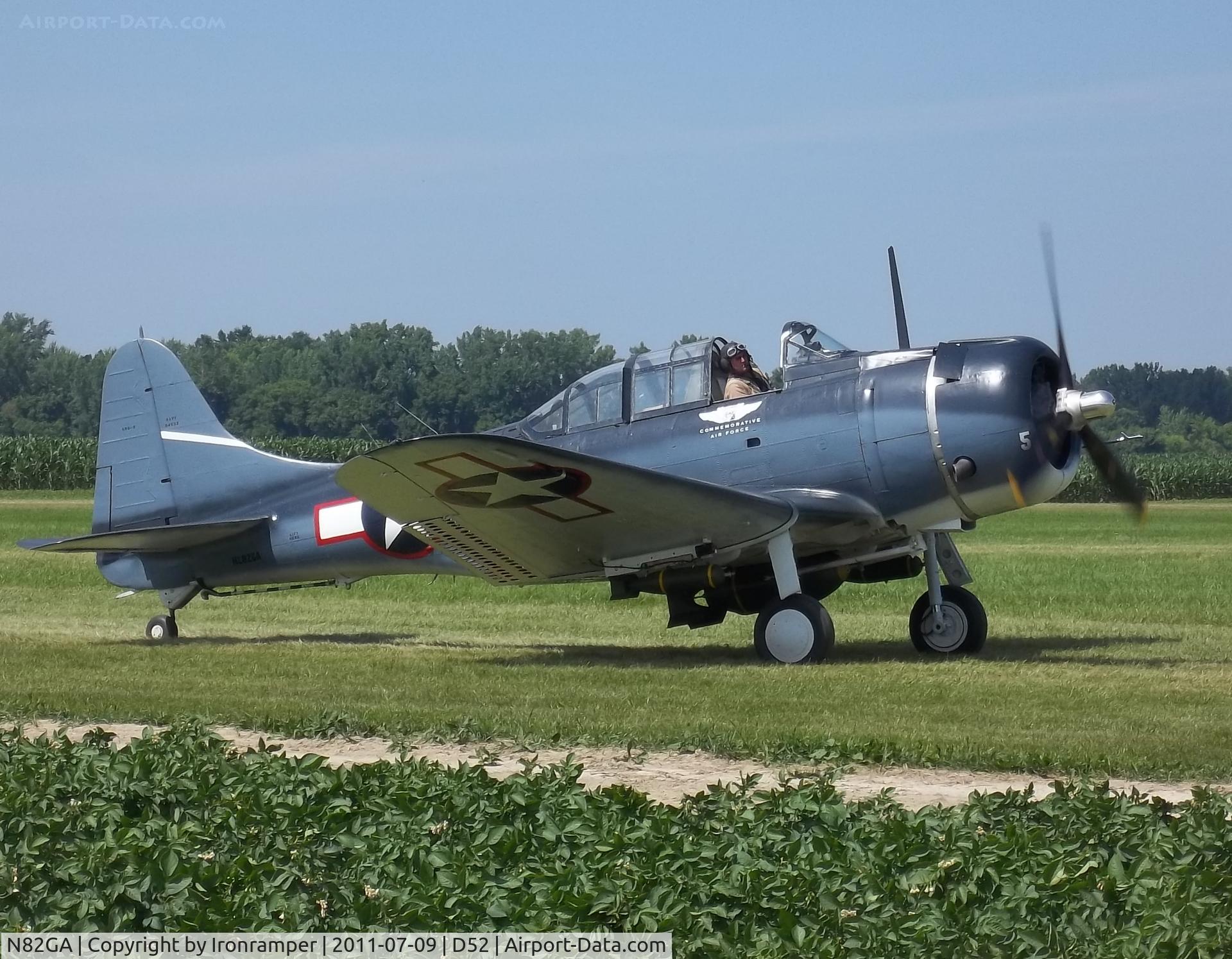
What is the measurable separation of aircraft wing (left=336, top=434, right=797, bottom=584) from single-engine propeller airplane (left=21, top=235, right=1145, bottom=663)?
0.02 meters

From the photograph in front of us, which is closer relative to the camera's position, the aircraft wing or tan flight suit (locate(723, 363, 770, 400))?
the aircraft wing

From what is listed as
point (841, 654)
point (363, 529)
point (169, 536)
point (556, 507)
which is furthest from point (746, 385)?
point (169, 536)

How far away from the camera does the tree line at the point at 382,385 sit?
6806 cm

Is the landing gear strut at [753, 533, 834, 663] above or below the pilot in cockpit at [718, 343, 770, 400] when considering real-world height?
below

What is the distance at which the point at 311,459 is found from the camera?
55.0 metres

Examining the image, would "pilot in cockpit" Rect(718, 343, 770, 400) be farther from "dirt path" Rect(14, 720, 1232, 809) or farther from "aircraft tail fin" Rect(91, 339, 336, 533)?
"dirt path" Rect(14, 720, 1232, 809)

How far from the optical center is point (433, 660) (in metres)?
12.1

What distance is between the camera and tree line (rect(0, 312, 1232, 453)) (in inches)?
2680

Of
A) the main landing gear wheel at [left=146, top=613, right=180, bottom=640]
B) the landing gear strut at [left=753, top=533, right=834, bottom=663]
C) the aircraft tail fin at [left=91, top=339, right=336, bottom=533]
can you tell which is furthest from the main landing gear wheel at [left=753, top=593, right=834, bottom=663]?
the main landing gear wheel at [left=146, top=613, right=180, bottom=640]

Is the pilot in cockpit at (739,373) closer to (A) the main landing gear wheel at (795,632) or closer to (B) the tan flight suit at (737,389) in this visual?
(B) the tan flight suit at (737,389)

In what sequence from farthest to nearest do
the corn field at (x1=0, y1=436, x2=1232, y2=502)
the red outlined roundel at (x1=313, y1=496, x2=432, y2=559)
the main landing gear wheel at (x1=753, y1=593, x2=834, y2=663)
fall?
the corn field at (x1=0, y1=436, x2=1232, y2=502)
the red outlined roundel at (x1=313, y1=496, x2=432, y2=559)
the main landing gear wheel at (x1=753, y1=593, x2=834, y2=663)

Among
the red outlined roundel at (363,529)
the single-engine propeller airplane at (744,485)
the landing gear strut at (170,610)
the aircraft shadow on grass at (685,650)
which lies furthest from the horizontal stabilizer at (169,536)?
the aircraft shadow on grass at (685,650)

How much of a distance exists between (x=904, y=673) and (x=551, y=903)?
6404mm

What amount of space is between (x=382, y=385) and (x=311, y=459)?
2238 cm
